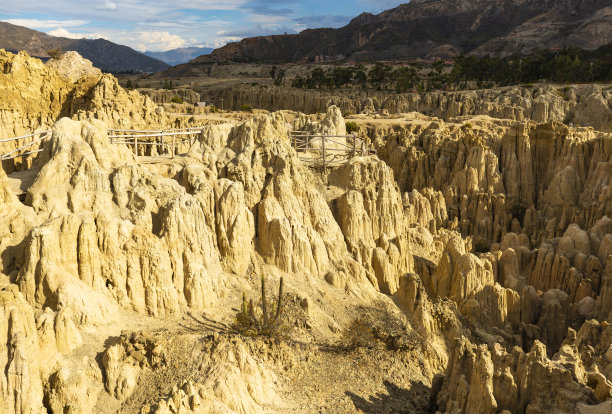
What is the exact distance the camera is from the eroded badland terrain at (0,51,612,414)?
53.9ft

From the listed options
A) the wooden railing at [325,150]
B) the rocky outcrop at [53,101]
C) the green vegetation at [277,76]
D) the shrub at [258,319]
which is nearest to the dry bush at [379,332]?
the shrub at [258,319]

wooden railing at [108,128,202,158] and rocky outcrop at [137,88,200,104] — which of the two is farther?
rocky outcrop at [137,88,200,104]

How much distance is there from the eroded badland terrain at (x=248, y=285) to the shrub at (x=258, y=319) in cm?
30

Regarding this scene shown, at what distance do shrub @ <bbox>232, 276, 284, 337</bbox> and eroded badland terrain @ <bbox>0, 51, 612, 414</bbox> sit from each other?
11.9 inches

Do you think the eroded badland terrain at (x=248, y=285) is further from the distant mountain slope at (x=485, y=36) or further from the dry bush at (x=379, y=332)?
the distant mountain slope at (x=485, y=36)

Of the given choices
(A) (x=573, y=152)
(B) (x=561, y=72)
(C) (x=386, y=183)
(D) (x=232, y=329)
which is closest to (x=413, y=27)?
(B) (x=561, y=72)

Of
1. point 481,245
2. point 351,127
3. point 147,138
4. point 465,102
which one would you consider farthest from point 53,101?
point 465,102

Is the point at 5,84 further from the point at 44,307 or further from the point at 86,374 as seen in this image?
the point at 86,374

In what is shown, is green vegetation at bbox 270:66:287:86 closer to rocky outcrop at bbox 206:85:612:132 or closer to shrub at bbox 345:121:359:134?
rocky outcrop at bbox 206:85:612:132

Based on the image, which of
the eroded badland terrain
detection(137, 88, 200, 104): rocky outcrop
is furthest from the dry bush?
detection(137, 88, 200, 104): rocky outcrop

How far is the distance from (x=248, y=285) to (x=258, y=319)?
2584mm

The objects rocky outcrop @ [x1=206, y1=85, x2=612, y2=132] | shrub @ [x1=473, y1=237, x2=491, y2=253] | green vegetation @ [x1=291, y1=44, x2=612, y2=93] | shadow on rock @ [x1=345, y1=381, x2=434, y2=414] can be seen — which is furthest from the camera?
green vegetation @ [x1=291, y1=44, x2=612, y2=93]

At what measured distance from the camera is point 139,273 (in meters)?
19.3

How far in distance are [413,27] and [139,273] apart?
195 meters
